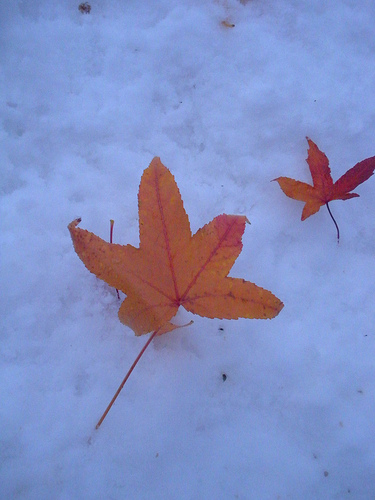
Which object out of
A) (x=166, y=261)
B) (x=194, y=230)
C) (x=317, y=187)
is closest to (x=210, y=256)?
(x=166, y=261)

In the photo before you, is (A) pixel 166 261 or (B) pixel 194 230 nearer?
(A) pixel 166 261

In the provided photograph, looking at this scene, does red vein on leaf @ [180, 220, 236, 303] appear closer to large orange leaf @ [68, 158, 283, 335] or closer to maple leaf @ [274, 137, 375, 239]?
large orange leaf @ [68, 158, 283, 335]

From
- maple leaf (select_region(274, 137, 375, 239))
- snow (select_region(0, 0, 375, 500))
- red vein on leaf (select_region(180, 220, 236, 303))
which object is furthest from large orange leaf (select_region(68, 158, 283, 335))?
maple leaf (select_region(274, 137, 375, 239))

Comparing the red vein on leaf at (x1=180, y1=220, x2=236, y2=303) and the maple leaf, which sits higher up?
the maple leaf

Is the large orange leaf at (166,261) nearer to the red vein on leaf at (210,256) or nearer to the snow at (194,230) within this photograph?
the red vein on leaf at (210,256)

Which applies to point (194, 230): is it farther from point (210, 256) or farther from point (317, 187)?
point (317, 187)

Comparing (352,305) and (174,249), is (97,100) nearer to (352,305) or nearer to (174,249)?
(174,249)

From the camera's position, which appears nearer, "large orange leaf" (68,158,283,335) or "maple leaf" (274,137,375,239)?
"large orange leaf" (68,158,283,335)
